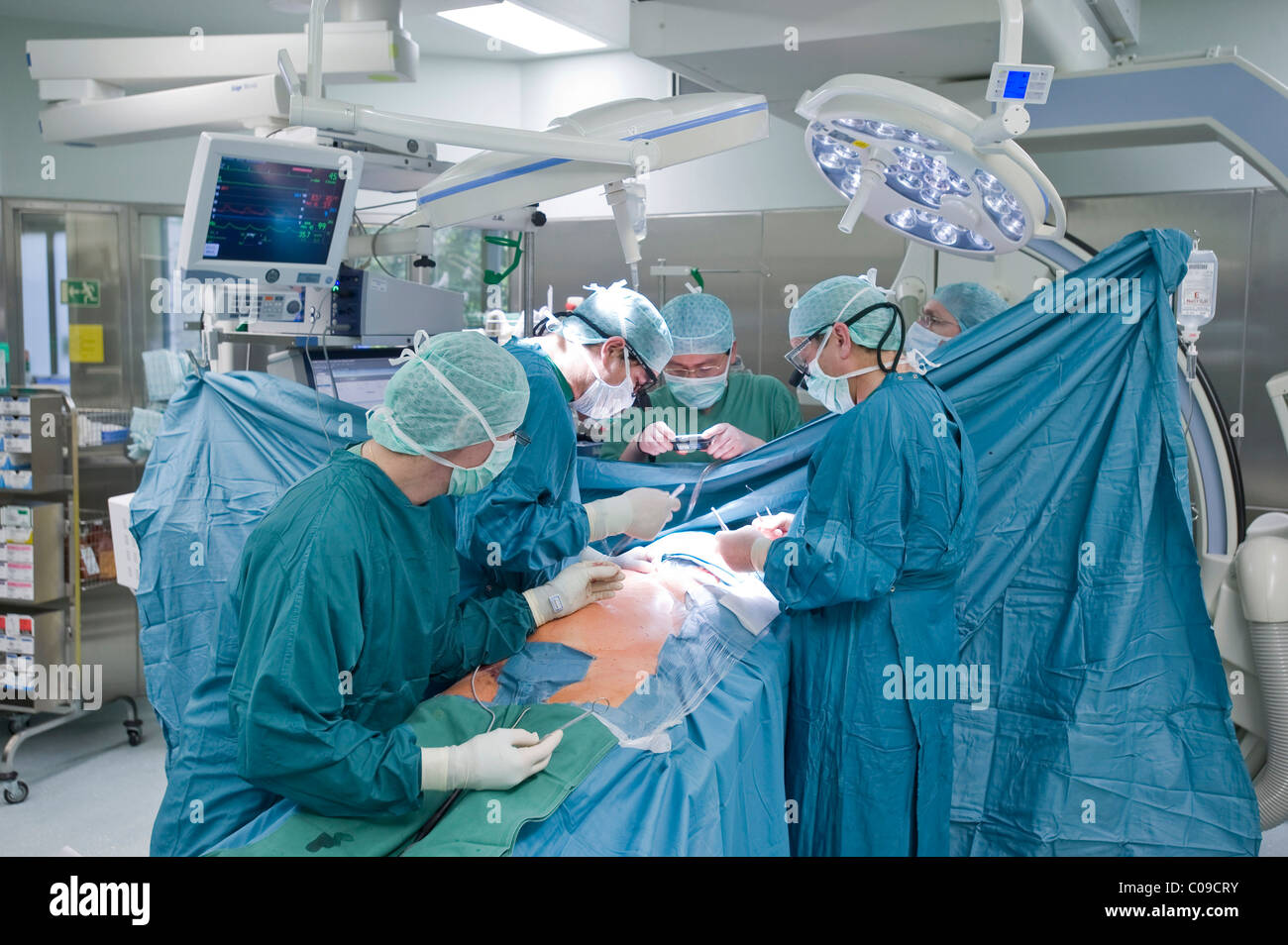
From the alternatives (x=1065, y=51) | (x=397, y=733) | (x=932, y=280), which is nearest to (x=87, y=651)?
(x=397, y=733)

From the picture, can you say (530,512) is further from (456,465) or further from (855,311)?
(855,311)

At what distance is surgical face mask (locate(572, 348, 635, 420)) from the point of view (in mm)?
2516

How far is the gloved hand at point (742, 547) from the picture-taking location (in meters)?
2.31

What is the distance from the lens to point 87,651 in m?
4.26

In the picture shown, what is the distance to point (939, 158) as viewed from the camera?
196 centimetres

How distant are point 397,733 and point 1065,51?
246 centimetres

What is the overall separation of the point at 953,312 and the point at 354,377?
2027 mm

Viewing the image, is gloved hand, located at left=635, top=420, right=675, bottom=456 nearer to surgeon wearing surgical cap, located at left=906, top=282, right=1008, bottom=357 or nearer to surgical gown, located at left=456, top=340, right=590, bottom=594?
surgical gown, located at left=456, top=340, right=590, bottom=594

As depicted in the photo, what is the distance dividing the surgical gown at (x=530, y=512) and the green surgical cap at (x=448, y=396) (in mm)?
436

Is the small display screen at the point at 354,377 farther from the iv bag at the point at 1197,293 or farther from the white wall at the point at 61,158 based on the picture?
the white wall at the point at 61,158

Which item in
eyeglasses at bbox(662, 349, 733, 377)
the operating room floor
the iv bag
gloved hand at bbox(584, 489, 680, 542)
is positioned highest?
the iv bag

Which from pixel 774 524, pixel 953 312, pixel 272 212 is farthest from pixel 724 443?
pixel 272 212

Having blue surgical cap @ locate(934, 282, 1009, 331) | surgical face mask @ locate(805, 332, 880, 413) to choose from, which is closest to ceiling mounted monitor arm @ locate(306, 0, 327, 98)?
surgical face mask @ locate(805, 332, 880, 413)

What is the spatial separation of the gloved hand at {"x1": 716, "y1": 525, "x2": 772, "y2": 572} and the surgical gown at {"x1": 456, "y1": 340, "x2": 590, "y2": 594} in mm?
341
